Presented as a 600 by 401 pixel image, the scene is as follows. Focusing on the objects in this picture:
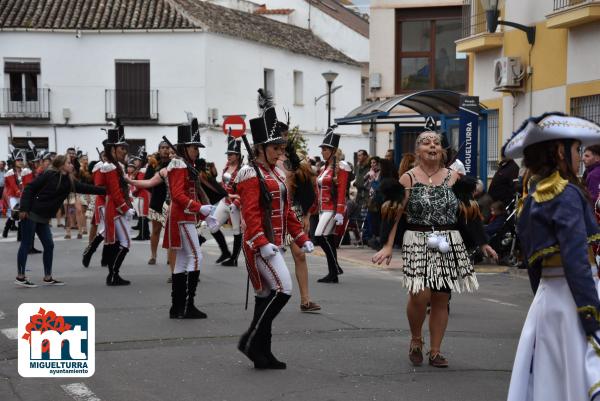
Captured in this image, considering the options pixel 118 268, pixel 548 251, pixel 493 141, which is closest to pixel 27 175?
pixel 118 268

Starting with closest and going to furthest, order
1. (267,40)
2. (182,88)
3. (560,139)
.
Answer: (560,139) < (182,88) < (267,40)

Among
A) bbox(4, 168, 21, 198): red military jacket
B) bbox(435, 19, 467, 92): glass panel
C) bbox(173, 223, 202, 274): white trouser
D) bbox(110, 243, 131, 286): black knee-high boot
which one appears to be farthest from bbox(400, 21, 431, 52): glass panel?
bbox(173, 223, 202, 274): white trouser

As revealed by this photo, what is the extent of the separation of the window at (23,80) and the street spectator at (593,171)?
109ft

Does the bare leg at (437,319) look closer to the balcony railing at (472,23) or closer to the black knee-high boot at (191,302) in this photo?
the black knee-high boot at (191,302)

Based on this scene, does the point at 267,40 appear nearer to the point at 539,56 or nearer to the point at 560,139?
the point at 539,56

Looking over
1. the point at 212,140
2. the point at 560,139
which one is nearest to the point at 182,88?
the point at 212,140

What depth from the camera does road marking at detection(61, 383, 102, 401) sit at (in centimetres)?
684

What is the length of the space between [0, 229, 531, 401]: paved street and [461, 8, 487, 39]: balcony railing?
8413 millimetres

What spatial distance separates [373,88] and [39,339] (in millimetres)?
21936

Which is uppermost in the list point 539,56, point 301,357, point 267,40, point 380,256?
point 267,40

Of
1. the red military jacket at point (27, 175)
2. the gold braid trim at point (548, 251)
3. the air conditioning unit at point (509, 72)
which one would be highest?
the air conditioning unit at point (509, 72)

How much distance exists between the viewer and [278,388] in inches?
282

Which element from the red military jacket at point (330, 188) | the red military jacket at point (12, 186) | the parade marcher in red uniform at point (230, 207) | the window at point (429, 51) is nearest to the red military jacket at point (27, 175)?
the red military jacket at point (12, 186)

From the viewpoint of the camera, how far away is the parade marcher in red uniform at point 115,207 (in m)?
13.2
